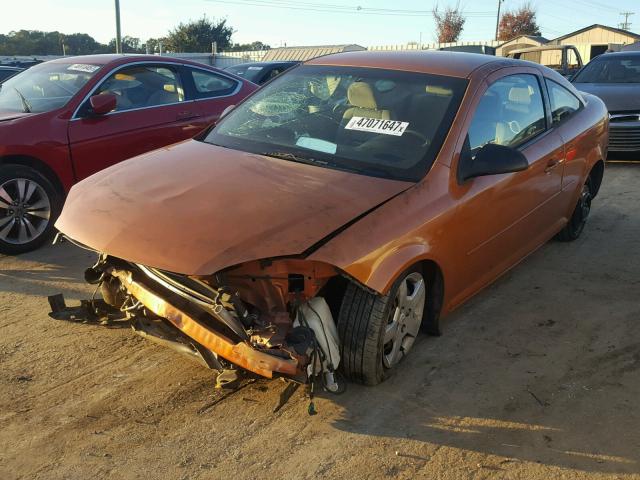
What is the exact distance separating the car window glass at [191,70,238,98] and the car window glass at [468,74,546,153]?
341 centimetres

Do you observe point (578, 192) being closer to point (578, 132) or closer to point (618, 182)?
point (578, 132)

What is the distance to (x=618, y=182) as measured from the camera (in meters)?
8.16

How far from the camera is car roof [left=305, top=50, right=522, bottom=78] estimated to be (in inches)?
159

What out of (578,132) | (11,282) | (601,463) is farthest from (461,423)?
(11,282)

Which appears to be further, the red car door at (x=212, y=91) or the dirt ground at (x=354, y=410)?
the red car door at (x=212, y=91)

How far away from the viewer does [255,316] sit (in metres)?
2.92

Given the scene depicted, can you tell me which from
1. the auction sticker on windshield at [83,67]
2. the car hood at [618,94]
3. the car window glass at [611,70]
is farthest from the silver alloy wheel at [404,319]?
the car window glass at [611,70]

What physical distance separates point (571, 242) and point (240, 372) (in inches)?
156

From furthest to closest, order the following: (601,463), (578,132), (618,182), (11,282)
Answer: (618,182) < (578,132) < (11,282) < (601,463)

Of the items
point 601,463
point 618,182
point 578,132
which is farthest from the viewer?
point 618,182

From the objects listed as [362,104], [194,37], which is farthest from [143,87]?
[194,37]

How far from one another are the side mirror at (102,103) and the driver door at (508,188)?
3.36 meters

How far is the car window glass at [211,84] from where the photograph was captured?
21.7ft

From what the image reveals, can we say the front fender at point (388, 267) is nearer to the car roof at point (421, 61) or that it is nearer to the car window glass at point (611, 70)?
the car roof at point (421, 61)
